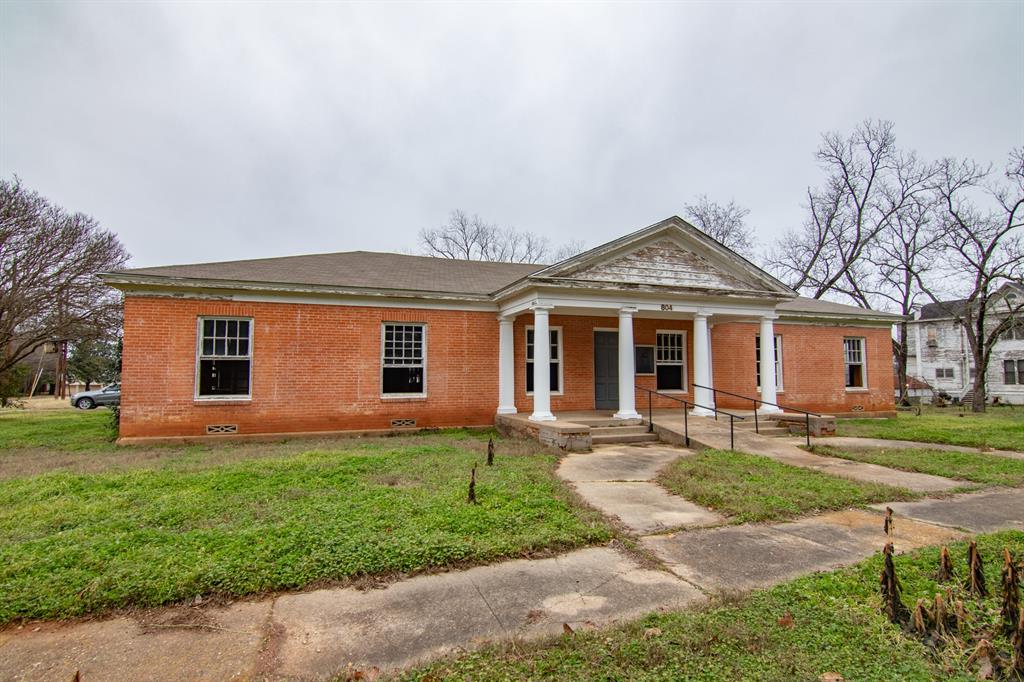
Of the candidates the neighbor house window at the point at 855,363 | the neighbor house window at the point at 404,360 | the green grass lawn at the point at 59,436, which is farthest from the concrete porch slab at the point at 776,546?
the neighbor house window at the point at 855,363

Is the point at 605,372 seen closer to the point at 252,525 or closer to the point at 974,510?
the point at 974,510

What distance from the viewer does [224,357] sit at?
1186 centimetres

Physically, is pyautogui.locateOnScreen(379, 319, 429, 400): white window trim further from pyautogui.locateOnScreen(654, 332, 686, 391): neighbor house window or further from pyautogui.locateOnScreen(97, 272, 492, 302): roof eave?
pyautogui.locateOnScreen(654, 332, 686, 391): neighbor house window

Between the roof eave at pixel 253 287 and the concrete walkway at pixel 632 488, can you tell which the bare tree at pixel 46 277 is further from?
the concrete walkway at pixel 632 488

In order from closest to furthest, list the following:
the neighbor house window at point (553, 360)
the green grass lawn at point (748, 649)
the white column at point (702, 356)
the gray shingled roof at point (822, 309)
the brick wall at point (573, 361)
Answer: the green grass lawn at point (748, 649) < the white column at point (702, 356) < the brick wall at point (573, 361) < the neighbor house window at point (553, 360) < the gray shingled roof at point (822, 309)

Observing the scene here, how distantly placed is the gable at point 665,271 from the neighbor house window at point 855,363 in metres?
7.13

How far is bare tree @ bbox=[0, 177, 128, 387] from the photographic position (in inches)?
725

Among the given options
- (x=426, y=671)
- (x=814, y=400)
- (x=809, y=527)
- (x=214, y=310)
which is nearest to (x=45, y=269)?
(x=214, y=310)

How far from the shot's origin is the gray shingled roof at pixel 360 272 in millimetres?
12148

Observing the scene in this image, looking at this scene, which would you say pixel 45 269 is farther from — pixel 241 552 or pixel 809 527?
pixel 809 527

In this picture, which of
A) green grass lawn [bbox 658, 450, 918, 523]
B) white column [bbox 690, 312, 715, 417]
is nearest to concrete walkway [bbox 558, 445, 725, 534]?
green grass lawn [bbox 658, 450, 918, 523]

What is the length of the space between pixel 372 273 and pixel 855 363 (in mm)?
17175

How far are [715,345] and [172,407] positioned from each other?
598 inches

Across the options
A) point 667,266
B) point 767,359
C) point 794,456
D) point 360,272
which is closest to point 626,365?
point 667,266
